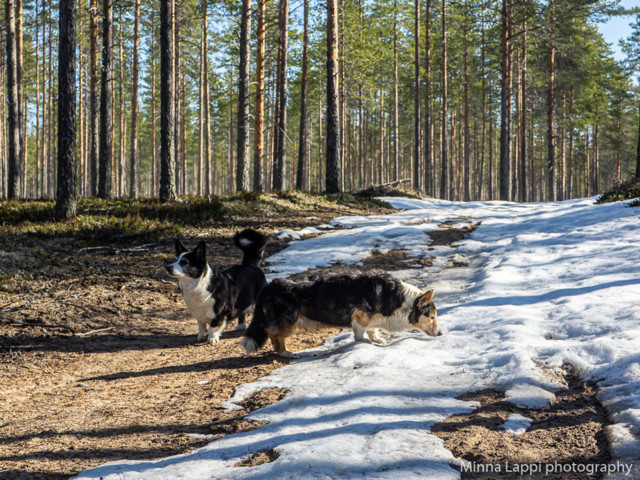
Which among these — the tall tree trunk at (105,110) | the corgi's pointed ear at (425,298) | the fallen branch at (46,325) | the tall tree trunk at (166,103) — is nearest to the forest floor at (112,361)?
the fallen branch at (46,325)

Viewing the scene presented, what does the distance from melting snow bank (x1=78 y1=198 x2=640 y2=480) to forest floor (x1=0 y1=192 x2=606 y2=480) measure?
0.24 m

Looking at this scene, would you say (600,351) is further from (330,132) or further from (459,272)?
(330,132)

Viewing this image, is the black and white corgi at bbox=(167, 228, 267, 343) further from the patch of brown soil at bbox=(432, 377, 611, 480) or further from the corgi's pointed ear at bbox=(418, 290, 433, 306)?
the patch of brown soil at bbox=(432, 377, 611, 480)

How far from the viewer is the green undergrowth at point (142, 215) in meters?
11.6

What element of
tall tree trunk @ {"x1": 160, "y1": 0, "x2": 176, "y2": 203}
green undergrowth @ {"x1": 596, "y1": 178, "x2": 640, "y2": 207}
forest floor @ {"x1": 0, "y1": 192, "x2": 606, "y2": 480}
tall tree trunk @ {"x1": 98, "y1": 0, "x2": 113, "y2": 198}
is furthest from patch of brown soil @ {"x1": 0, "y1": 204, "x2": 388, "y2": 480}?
green undergrowth @ {"x1": 596, "y1": 178, "x2": 640, "y2": 207}

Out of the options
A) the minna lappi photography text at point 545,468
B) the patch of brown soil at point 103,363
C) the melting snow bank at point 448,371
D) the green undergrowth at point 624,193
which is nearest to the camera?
the minna lappi photography text at point 545,468

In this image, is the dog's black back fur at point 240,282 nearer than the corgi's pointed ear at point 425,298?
No

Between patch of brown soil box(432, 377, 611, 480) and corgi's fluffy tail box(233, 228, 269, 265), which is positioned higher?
corgi's fluffy tail box(233, 228, 269, 265)

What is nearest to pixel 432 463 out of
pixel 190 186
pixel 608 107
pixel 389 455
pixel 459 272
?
pixel 389 455

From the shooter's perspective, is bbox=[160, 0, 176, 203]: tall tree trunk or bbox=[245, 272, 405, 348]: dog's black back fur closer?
bbox=[245, 272, 405, 348]: dog's black back fur

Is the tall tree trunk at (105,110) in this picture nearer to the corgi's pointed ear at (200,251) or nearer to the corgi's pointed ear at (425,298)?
the corgi's pointed ear at (200,251)

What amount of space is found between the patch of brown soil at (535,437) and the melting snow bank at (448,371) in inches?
4.5

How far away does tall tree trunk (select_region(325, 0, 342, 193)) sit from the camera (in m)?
19.1

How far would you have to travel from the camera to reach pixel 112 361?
608 centimetres
